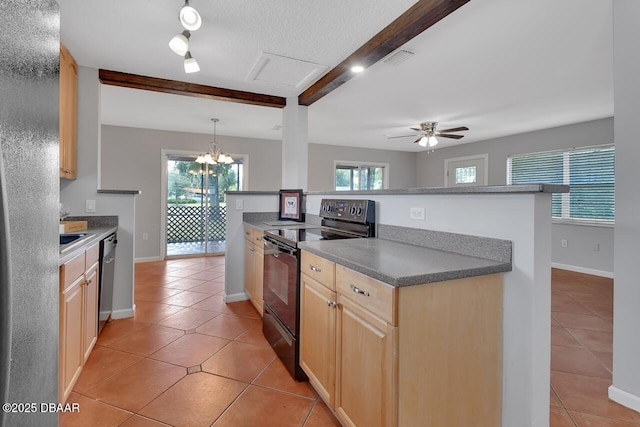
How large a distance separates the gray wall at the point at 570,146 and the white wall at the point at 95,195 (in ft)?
20.2

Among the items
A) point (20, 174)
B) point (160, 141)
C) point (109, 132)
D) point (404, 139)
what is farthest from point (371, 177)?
point (20, 174)

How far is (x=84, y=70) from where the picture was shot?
2877 mm

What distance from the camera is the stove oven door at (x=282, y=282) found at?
1.89m

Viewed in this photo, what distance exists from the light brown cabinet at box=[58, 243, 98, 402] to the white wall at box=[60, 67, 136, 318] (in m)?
0.68

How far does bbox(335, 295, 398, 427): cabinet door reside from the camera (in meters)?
1.12

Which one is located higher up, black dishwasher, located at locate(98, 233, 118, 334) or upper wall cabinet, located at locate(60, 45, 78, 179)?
upper wall cabinet, located at locate(60, 45, 78, 179)

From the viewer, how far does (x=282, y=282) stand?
6.82 feet

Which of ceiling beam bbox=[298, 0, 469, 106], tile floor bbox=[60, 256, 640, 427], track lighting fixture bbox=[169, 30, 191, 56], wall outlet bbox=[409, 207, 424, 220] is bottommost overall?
tile floor bbox=[60, 256, 640, 427]

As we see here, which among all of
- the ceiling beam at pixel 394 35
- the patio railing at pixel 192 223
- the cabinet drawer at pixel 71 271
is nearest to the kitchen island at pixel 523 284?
the ceiling beam at pixel 394 35

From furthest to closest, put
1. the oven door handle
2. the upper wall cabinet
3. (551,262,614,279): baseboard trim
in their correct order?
(551,262,614,279): baseboard trim, the upper wall cabinet, the oven door handle

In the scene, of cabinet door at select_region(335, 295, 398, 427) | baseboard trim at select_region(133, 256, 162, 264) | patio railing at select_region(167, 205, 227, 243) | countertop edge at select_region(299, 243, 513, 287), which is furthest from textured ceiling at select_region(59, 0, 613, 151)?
baseboard trim at select_region(133, 256, 162, 264)

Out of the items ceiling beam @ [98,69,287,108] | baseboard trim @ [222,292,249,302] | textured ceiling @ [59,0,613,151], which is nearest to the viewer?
textured ceiling @ [59,0,613,151]

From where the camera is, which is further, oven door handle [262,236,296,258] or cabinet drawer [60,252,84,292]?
oven door handle [262,236,296,258]

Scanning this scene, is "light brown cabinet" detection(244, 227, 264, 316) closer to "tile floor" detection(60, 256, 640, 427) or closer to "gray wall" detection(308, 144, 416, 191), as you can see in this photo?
"tile floor" detection(60, 256, 640, 427)
